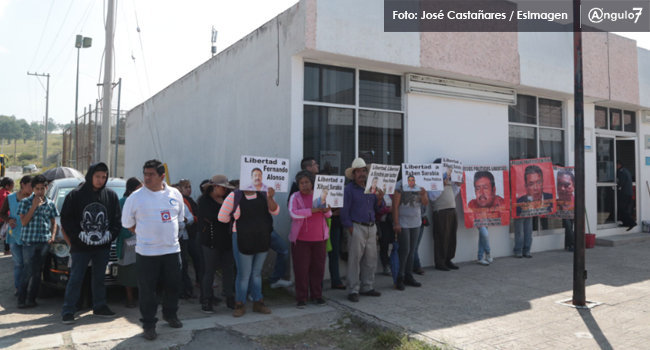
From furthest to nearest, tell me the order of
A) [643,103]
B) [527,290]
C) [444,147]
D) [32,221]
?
[643,103]
[444,147]
[527,290]
[32,221]

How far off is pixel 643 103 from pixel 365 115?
905cm

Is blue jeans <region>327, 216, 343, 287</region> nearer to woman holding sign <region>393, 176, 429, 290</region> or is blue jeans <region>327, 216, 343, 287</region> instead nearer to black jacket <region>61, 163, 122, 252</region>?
woman holding sign <region>393, 176, 429, 290</region>

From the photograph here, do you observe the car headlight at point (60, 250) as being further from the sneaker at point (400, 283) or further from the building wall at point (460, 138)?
the building wall at point (460, 138)

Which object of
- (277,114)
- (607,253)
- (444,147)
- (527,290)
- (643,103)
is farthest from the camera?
(643,103)

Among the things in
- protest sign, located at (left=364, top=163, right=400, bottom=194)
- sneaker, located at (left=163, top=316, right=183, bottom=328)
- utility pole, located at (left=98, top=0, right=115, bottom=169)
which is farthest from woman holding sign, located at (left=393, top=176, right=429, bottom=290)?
utility pole, located at (left=98, top=0, right=115, bottom=169)

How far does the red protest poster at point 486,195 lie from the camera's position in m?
9.03

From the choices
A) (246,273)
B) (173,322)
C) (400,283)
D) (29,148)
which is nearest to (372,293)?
(400,283)

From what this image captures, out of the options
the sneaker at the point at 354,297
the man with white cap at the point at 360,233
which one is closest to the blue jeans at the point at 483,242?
the man with white cap at the point at 360,233

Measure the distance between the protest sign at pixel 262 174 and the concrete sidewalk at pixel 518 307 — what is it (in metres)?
1.88

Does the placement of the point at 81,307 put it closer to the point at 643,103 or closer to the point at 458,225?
the point at 458,225

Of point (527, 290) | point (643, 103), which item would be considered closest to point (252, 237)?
point (527, 290)

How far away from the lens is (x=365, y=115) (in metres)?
8.41

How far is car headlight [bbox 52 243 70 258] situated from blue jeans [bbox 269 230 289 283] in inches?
110

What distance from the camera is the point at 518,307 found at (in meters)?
6.11
